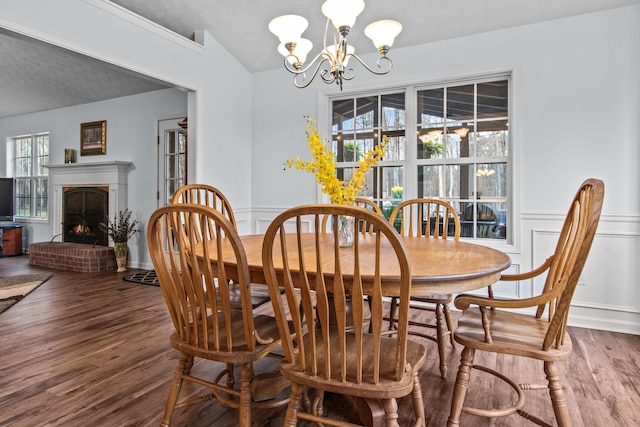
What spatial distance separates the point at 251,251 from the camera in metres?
1.78

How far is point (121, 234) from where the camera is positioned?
5199 millimetres

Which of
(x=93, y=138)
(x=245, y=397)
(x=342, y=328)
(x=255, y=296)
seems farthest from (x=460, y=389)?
(x=93, y=138)

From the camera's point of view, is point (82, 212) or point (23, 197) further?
point (23, 197)

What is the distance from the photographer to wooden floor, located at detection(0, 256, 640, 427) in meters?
1.75

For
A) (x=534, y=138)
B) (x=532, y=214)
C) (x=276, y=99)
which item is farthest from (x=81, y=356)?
(x=534, y=138)

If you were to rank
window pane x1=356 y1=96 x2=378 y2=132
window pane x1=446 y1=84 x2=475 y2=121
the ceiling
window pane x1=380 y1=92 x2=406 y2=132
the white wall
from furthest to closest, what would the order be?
window pane x1=356 y1=96 x2=378 y2=132 < window pane x1=380 y1=92 x2=406 y2=132 < window pane x1=446 y1=84 x2=475 y2=121 < the ceiling < the white wall

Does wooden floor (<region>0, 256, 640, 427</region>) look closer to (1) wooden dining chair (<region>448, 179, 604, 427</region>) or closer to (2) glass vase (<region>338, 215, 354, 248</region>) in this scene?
(1) wooden dining chair (<region>448, 179, 604, 427</region>)

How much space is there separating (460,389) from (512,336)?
11.5 inches

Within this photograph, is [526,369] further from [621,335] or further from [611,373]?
[621,335]

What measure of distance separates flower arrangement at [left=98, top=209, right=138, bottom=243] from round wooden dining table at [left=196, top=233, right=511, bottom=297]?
12.9 ft

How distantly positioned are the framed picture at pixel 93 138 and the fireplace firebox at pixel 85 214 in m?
0.60

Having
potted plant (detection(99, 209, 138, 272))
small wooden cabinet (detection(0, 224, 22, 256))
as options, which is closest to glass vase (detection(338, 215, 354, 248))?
potted plant (detection(99, 209, 138, 272))

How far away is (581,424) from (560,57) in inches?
108

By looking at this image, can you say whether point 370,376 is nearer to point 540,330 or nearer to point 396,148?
point 540,330
